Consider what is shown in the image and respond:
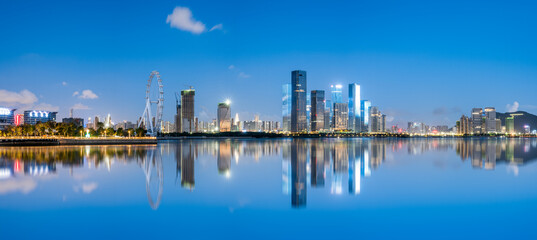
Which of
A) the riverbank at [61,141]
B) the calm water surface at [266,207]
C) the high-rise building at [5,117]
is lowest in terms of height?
the calm water surface at [266,207]

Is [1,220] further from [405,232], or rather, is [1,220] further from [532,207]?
[532,207]

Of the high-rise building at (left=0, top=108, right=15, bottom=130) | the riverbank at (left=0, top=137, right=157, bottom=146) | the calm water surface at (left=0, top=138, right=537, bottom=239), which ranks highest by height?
the high-rise building at (left=0, top=108, right=15, bottom=130)

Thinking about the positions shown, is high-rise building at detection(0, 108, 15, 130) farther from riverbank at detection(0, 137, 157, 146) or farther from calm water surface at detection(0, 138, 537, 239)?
calm water surface at detection(0, 138, 537, 239)

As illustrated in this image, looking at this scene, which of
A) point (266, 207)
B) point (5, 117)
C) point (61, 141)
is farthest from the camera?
point (5, 117)

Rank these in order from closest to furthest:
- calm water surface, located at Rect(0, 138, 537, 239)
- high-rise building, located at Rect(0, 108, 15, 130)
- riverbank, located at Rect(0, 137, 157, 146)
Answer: calm water surface, located at Rect(0, 138, 537, 239)
riverbank, located at Rect(0, 137, 157, 146)
high-rise building, located at Rect(0, 108, 15, 130)

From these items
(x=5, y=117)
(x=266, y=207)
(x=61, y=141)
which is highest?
(x=5, y=117)

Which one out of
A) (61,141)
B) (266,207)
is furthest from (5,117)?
(266,207)

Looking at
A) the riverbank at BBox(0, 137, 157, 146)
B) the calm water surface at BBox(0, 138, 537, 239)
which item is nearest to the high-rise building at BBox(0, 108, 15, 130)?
the riverbank at BBox(0, 137, 157, 146)

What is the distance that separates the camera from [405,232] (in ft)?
36.7

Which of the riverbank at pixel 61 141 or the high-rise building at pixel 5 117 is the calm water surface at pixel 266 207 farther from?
the high-rise building at pixel 5 117

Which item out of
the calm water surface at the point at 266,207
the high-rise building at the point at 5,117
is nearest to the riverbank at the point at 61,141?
the calm water surface at the point at 266,207

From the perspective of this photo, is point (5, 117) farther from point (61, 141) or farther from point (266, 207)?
point (266, 207)

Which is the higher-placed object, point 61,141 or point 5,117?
point 5,117

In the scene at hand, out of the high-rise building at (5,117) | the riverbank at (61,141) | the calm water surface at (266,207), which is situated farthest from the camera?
the high-rise building at (5,117)
